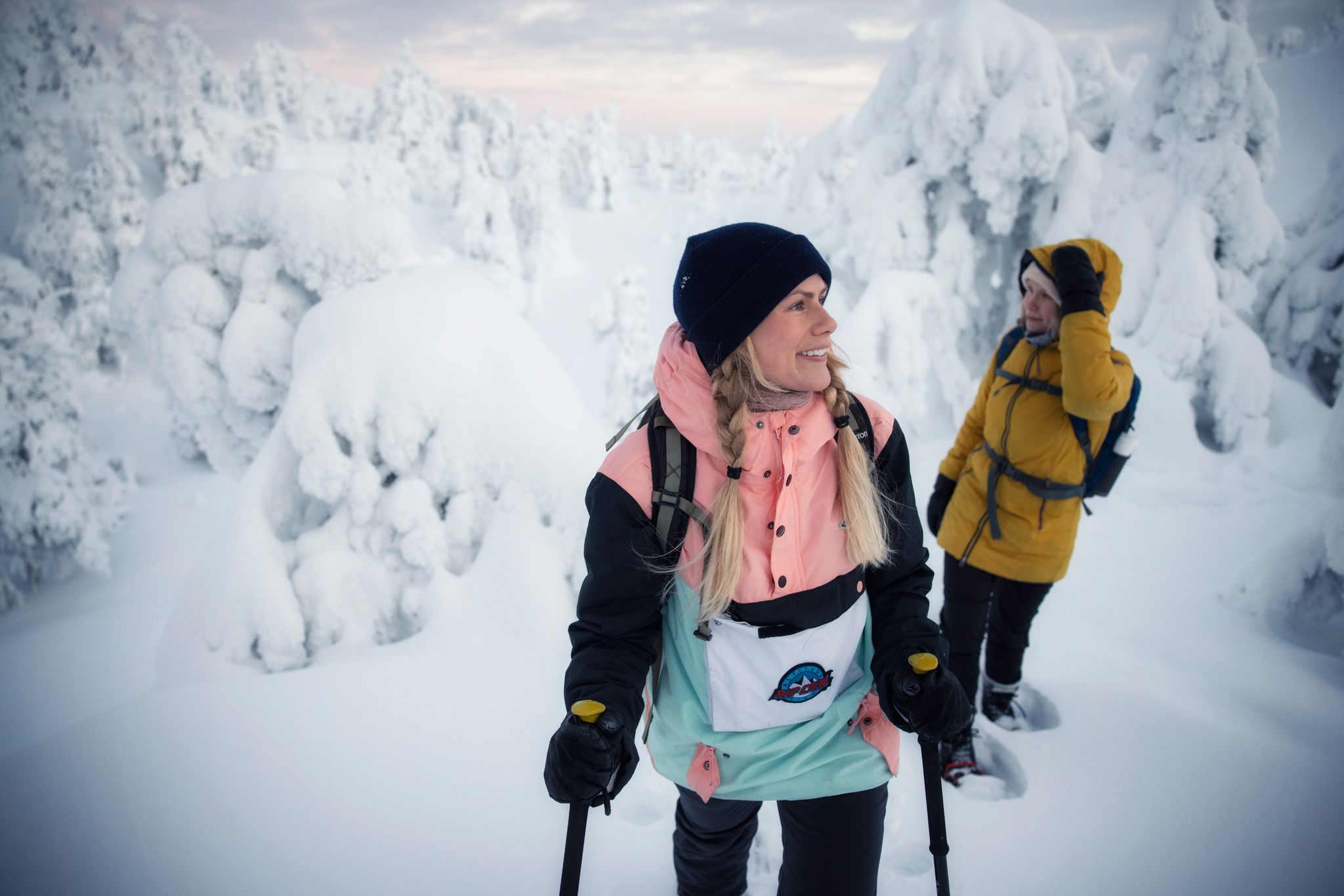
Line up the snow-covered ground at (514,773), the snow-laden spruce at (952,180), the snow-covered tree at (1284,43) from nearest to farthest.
A: the snow-covered ground at (514,773) < the snow-laden spruce at (952,180) < the snow-covered tree at (1284,43)

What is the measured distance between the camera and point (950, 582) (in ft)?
10.3

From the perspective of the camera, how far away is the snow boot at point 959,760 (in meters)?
2.90

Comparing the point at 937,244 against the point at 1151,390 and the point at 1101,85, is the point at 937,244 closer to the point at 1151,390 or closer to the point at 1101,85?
the point at 1151,390

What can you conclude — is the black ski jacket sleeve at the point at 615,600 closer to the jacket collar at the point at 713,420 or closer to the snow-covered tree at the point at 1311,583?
the jacket collar at the point at 713,420

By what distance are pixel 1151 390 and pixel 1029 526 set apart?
792cm

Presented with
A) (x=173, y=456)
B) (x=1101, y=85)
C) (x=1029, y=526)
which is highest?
(x=1101, y=85)

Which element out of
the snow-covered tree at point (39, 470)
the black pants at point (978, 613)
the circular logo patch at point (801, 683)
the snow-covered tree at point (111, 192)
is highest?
the snow-covered tree at point (111, 192)

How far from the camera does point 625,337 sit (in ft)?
45.3

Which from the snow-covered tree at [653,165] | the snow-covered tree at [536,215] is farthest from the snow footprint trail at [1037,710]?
the snow-covered tree at [653,165]

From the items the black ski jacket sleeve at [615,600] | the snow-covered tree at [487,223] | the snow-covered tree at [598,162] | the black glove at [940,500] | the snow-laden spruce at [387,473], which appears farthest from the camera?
the snow-covered tree at [598,162]

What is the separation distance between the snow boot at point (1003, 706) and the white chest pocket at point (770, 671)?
6.85ft

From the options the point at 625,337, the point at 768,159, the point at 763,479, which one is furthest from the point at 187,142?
the point at 768,159

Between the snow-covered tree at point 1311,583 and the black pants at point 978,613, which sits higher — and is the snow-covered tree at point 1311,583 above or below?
below

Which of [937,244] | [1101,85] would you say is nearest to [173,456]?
[937,244]
